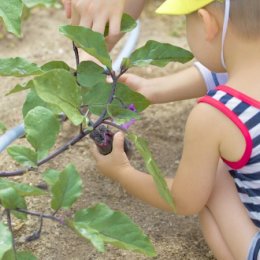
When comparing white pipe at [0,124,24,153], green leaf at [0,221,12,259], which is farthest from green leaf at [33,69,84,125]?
white pipe at [0,124,24,153]

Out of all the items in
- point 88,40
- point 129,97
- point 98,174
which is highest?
point 88,40

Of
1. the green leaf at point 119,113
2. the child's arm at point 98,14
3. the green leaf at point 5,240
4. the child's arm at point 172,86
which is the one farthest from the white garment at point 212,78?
the green leaf at point 5,240

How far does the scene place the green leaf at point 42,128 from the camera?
3.72 ft

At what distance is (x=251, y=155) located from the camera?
122 cm

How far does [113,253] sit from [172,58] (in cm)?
44

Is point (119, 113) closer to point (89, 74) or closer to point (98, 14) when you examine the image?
point (89, 74)

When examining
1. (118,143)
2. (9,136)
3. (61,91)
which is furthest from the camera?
(9,136)

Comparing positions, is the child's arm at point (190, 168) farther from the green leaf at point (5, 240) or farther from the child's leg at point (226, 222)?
the green leaf at point (5, 240)

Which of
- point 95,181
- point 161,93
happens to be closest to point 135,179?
point 95,181

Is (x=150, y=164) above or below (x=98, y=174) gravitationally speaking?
above

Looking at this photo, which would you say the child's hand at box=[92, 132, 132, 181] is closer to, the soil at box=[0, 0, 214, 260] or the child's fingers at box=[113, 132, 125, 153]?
the child's fingers at box=[113, 132, 125, 153]

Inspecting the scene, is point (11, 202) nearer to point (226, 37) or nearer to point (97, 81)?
point (97, 81)

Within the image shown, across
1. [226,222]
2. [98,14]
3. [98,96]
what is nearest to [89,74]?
[98,96]

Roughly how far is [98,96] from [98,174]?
504mm
